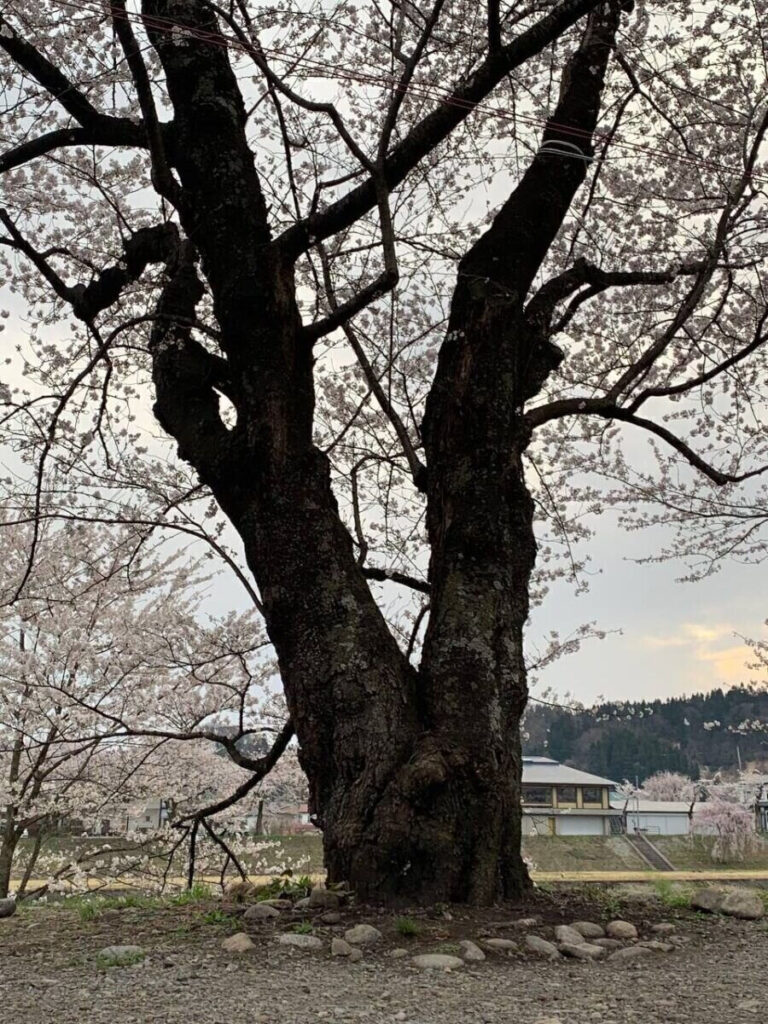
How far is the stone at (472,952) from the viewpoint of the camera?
2.95 m

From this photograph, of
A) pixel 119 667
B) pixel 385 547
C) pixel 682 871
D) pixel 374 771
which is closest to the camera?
pixel 374 771

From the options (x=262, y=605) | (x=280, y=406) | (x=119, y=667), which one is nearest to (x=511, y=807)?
(x=262, y=605)

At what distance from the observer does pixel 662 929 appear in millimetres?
3584

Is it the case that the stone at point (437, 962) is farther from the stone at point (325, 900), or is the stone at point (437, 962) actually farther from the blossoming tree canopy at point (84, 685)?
the blossoming tree canopy at point (84, 685)

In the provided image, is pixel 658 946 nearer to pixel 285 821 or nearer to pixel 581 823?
pixel 285 821

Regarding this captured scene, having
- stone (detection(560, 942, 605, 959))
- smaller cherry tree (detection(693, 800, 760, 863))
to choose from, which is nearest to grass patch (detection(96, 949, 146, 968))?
stone (detection(560, 942, 605, 959))

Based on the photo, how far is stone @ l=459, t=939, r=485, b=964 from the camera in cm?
295

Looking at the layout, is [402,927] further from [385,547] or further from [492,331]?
[385,547]

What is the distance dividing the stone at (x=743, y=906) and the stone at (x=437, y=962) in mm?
1832

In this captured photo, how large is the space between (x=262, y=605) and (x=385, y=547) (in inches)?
113

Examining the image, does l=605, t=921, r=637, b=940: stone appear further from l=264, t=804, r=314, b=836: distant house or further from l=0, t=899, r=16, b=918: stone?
l=264, t=804, r=314, b=836: distant house

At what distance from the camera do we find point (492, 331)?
14.5 ft

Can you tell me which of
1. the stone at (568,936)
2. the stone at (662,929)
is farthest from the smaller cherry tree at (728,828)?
the stone at (568,936)

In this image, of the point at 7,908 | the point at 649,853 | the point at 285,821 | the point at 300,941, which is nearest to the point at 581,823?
the point at 649,853
